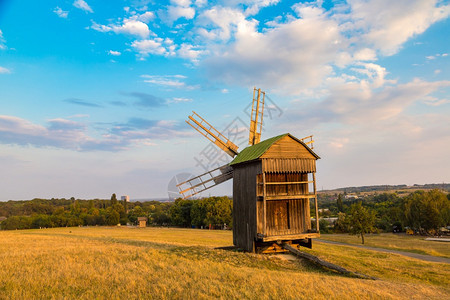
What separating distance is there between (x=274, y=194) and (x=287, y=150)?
318cm

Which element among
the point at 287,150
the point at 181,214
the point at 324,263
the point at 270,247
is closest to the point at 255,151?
the point at 287,150

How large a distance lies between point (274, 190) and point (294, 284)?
8.59 meters

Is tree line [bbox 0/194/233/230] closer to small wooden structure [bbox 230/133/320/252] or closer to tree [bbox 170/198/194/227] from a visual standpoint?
tree [bbox 170/198/194/227]

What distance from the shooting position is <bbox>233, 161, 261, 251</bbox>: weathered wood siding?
61.3 ft

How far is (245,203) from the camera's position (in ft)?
64.4

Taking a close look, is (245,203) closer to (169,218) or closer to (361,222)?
(361,222)

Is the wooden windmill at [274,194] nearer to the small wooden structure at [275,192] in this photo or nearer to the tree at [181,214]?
the small wooden structure at [275,192]

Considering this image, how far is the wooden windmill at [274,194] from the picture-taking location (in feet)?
59.5

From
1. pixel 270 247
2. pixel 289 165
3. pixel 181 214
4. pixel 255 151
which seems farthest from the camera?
pixel 181 214

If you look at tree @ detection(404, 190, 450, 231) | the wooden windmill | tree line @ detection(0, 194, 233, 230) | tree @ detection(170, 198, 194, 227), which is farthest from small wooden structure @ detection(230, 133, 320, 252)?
tree @ detection(170, 198, 194, 227)

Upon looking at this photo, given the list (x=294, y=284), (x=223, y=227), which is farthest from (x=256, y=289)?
(x=223, y=227)

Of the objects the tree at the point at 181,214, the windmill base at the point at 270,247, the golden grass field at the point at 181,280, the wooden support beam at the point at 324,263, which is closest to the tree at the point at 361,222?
the golden grass field at the point at 181,280

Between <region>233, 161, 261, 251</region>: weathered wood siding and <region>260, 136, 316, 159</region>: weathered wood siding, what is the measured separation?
1.11m

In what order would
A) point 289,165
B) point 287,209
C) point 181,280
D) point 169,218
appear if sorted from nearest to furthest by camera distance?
point 181,280 < point 289,165 < point 287,209 < point 169,218
